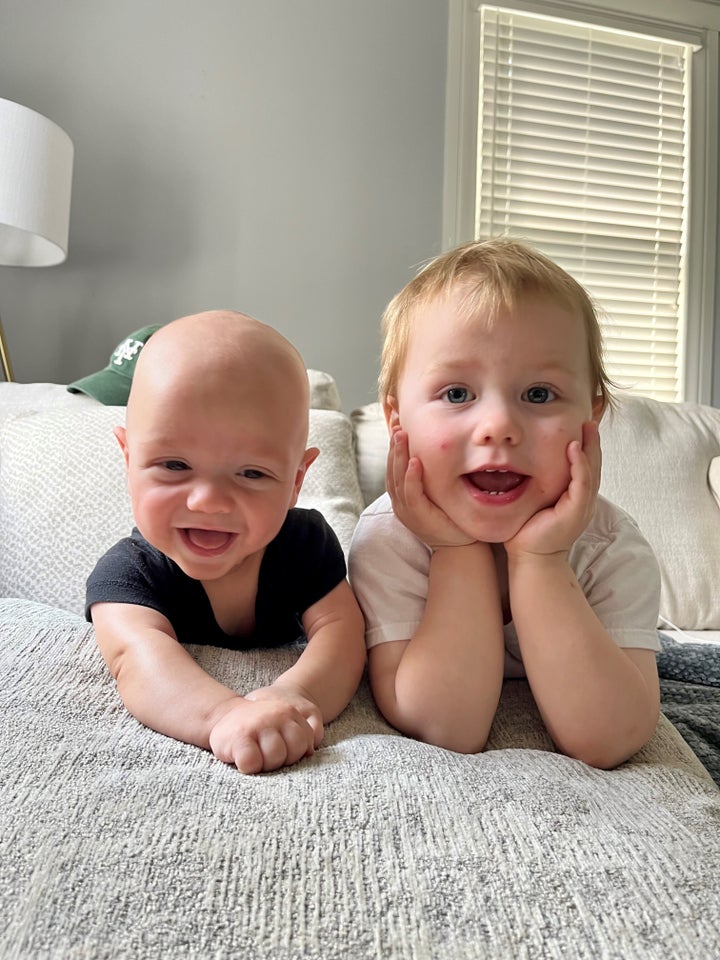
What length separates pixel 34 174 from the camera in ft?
6.56

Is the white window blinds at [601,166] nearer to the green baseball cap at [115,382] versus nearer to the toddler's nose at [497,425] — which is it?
the green baseball cap at [115,382]

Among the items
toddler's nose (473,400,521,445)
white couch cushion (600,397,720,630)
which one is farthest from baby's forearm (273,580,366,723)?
white couch cushion (600,397,720,630)

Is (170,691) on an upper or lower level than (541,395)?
lower

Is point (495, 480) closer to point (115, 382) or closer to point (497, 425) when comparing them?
point (497, 425)

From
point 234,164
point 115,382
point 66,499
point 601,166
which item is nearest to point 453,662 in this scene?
point 66,499

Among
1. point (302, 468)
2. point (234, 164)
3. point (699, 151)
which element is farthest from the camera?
point (699, 151)

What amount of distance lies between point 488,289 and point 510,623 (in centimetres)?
34

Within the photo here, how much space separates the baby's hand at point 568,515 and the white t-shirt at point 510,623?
96 millimetres

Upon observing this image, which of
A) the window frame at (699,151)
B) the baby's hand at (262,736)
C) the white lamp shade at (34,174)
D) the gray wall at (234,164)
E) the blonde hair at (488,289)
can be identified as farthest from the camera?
the window frame at (699,151)

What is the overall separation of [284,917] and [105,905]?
0.27ft

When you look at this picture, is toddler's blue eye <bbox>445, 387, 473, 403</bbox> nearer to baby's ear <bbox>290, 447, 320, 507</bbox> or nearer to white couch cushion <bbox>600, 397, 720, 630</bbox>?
baby's ear <bbox>290, 447, 320, 507</bbox>

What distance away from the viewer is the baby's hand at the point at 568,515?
777 mm

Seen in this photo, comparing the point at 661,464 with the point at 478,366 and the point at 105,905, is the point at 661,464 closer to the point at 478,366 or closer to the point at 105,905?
the point at 478,366

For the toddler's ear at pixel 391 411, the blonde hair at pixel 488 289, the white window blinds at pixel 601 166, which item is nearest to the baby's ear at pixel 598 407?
the blonde hair at pixel 488 289
